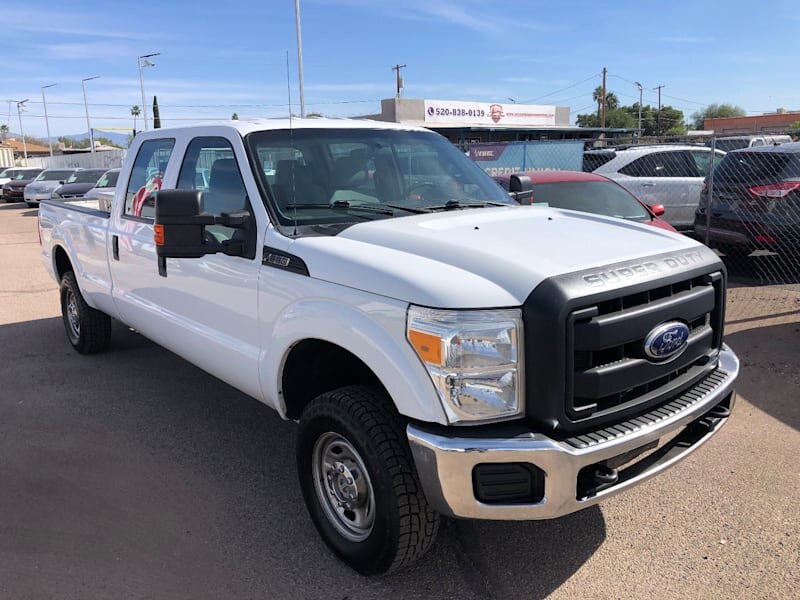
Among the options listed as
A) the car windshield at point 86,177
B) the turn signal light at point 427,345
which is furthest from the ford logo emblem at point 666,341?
the car windshield at point 86,177

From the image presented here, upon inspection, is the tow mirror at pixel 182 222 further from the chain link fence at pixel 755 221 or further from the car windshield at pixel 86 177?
the car windshield at pixel 86 177

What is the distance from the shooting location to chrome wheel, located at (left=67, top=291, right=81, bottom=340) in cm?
637

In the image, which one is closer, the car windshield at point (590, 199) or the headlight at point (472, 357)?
the headlight at point (472, 357)

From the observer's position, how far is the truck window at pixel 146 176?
4.61 m

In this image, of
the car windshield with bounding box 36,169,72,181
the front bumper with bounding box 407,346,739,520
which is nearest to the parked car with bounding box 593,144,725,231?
the front bumper with bounding box 407,346,739,520

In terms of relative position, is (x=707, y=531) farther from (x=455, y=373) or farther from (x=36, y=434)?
(x=36, y=434)

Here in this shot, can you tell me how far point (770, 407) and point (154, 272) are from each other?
14.2ft

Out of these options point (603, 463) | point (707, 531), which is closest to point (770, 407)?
point (707, 531)

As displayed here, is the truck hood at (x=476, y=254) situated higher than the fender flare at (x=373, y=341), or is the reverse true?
the truck hood at (x=476, y=254)

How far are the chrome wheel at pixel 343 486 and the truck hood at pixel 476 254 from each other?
770 millimetres

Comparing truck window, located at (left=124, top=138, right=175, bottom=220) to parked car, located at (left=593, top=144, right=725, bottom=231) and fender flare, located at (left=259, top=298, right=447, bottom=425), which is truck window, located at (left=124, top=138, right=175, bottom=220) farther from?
parked car, located at (left=593, top=144, right=725, bottom=231)

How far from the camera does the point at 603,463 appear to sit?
2.68 meters

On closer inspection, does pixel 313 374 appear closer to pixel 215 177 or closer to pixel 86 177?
pixel 215 177

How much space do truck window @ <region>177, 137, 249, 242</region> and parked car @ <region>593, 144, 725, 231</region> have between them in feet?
27.8
